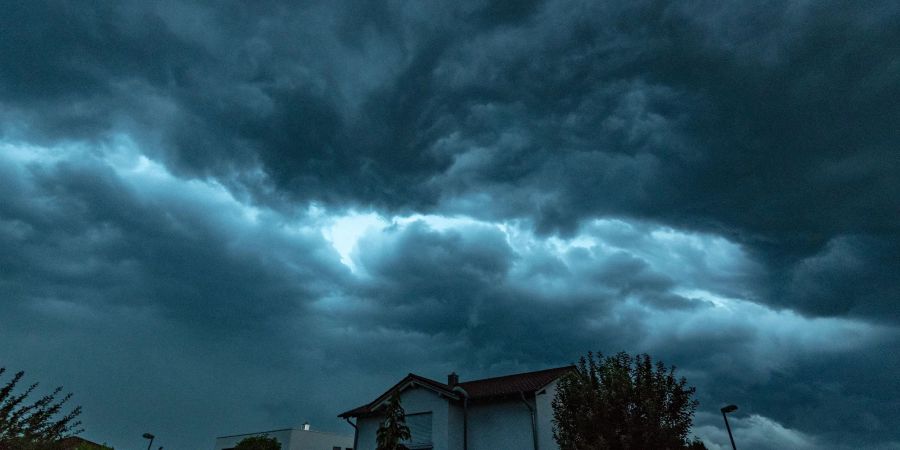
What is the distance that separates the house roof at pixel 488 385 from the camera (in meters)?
30.2

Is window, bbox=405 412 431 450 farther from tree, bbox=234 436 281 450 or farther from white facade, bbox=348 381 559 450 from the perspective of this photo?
tree, bbox=234 436 281 450

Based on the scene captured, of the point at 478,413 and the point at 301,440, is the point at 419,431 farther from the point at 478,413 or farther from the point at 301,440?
the point at 301,440

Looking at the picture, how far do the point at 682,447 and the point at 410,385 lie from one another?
62.0 feet

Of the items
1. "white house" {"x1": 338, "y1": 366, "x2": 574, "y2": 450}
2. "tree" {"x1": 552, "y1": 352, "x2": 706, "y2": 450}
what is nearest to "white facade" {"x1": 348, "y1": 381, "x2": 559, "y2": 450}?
"white house" {"x1": 338, "y1": 366, "x2": 574, "y2": 450}

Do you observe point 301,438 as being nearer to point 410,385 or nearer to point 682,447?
point 410,385

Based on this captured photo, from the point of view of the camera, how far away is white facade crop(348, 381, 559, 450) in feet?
94.4

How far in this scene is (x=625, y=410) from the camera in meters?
19.1

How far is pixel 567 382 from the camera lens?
72.1 feet

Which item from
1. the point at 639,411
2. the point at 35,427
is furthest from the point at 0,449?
the point at 639,411

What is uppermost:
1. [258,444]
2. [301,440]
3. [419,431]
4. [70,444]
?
[301,440]

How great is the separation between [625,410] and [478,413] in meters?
13.8

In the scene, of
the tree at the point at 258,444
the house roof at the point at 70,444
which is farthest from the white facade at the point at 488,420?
the house roof at the point at 70,444

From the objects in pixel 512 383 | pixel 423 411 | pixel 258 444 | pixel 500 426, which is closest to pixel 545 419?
pixel 500 426

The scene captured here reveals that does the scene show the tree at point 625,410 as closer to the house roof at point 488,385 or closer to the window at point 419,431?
the house roof at point 488,385
